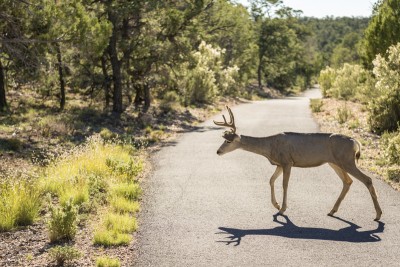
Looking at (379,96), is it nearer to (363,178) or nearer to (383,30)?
(383,30)

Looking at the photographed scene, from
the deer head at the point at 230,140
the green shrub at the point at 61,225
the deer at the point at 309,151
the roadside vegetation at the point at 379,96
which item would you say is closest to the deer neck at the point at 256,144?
the deer at the point at 309,151

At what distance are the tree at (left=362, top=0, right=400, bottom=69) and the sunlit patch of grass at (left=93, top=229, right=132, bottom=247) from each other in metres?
30.1

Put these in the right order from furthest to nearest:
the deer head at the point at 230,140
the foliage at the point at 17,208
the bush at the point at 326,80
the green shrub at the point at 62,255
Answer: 1. the bush at the point at 326,80
2. the deer head at the point at 230,140
3. the foliage at the point at 17,208
4. the green shrub at the point at 62,255

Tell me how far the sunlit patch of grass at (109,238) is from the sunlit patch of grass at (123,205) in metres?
1.57

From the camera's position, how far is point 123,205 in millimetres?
10078

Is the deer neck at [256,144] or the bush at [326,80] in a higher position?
the bush at [326,80]

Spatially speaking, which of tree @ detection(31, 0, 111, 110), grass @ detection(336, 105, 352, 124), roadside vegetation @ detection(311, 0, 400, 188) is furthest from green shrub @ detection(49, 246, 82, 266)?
grass @ detection(336, 105, 352, 124)

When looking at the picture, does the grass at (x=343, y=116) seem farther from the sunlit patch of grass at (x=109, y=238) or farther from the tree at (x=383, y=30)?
the sunlit patch of grass at (x=109, y=238)

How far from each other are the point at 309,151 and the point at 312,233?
5.93 feet

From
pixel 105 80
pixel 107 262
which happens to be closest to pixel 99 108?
pixel 105 80

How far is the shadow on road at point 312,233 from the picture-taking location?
826cm

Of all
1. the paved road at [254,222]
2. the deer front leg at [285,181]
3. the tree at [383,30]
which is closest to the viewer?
the paved road at [254,222]

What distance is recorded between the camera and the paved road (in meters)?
7.53

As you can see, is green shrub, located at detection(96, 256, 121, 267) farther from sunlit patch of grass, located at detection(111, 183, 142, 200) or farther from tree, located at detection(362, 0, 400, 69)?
tree, located at detection(362, 0, 400, 69)
